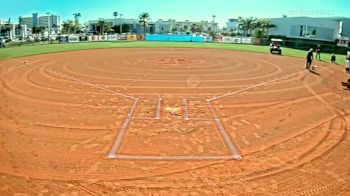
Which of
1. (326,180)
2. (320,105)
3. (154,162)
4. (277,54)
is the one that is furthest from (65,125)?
(277,54)

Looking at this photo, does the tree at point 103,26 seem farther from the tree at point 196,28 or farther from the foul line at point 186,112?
the foul line at point 186,112

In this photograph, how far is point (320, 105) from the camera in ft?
54.2

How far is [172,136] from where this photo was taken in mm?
11594

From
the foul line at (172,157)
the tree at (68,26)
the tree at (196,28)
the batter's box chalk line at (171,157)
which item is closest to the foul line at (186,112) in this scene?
the batter's box chalk line at (171,157)

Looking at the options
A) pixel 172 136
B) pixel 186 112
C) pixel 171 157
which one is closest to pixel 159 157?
pixel 171 157

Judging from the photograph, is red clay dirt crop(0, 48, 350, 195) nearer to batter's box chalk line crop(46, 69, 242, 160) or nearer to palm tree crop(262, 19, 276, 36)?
batter's box chalk line crop(46, 69, 242, 160)

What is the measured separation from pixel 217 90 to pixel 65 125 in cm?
973

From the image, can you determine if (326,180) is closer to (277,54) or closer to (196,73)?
(196,73)

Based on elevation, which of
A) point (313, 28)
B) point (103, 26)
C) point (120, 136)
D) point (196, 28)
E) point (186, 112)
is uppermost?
point (196, 28)

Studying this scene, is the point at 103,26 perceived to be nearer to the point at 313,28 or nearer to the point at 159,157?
the point at 313,28

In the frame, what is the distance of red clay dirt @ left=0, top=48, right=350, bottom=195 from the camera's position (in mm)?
8266

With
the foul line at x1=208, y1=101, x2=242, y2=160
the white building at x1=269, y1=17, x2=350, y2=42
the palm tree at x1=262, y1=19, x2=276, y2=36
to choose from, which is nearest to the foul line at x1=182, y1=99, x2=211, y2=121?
the foul line at x1=208, y1=101, x2=242, y2=160

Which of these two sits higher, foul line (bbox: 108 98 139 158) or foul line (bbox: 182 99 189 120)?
foul line (bbox: 182 99 189 120)

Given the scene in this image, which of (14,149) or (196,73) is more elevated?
(196,73)
